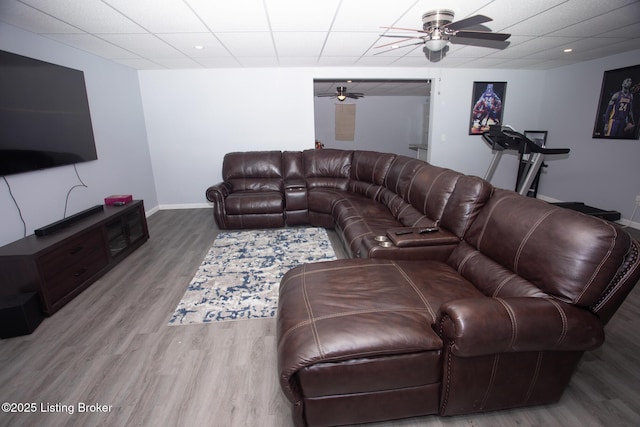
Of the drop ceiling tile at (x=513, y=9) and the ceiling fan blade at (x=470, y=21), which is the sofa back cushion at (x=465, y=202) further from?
the drop ceiling tile at (x=513, y=9)

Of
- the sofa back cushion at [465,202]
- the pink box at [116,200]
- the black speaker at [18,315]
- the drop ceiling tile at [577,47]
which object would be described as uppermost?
the drop ceiling tile at [577,47]

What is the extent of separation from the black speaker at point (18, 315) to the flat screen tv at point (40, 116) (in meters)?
1.04

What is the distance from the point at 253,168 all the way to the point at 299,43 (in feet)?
6.48

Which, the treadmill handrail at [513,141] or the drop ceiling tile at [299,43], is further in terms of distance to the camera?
the treadmill handrail at [513,141]

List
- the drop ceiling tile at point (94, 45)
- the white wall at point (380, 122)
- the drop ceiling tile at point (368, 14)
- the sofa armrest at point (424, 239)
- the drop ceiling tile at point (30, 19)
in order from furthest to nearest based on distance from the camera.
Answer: the white wall at point (380, 122), the drop ceiling tile at point (94, 45), the drop ceiling tile at point (368, 14), the drop ceiling tile at point (30, 19), the sofa armrest at point (424, 239)

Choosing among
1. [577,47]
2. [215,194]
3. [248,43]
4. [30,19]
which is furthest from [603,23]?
[30,19]

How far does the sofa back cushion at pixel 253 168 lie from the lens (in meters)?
4.72

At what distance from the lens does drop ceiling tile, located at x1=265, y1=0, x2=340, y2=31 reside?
236 centimetres

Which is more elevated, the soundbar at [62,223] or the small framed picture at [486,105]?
the small framed picture at [486,105]

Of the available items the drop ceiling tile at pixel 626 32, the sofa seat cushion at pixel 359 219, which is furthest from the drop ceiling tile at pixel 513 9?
the sofa seat cushion at pixel 359 219

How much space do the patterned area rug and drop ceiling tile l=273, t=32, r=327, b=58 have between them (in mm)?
2289

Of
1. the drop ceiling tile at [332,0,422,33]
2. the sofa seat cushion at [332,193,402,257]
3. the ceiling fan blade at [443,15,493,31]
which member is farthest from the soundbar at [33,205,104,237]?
the ceiling fan blade at [443,15,493,31]

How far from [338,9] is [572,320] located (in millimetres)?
2609

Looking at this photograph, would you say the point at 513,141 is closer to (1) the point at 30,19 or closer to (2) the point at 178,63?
(2) the point at 178,63
